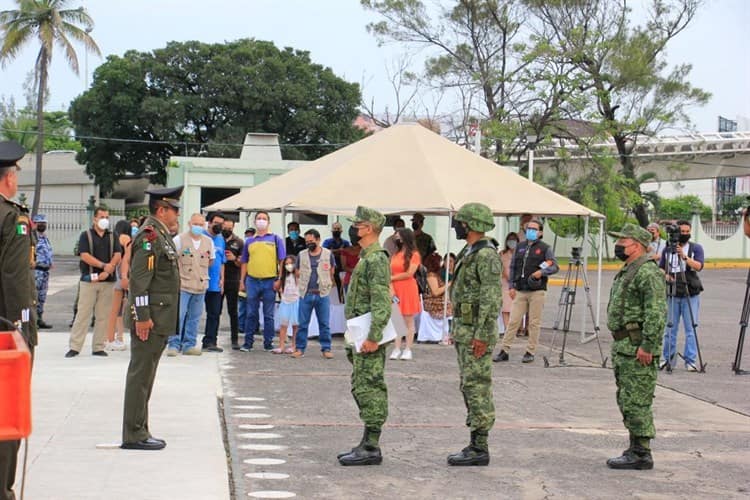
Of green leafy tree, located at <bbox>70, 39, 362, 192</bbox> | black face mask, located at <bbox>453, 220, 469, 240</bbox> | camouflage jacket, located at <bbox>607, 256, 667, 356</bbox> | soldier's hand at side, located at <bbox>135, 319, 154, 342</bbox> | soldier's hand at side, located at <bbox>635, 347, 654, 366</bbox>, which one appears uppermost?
green leafy tree, located at <bbox>70, 39, 362, 192</bbox>

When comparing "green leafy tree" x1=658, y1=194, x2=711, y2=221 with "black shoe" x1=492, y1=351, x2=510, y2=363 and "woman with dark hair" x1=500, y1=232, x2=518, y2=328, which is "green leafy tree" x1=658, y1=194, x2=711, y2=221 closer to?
"woman with dark hair" x1=500, y1=232, x2=518, y2=328

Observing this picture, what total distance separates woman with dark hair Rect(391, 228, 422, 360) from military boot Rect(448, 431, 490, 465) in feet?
21.2

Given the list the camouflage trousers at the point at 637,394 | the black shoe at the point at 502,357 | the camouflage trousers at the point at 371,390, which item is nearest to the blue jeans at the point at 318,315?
the black shoe at the point at 502,357

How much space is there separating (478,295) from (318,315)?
22.3 feet

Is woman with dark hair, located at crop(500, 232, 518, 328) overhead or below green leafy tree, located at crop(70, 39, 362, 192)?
below

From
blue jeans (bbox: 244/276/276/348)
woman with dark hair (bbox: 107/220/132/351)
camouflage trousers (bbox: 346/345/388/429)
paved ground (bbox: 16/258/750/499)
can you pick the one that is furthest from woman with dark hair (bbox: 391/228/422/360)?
camouflage trousers (bbox: 346/345/388/429)

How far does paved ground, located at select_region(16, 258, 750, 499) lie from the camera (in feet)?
23.6

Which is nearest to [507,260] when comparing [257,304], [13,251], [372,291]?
[257,304]

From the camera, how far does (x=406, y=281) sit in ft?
48.1

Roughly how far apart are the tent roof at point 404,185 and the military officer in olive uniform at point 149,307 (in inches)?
286

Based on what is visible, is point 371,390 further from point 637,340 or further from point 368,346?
point 637,340

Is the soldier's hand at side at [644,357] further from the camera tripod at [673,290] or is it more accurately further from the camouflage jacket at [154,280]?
the camera tripod at [673,290]

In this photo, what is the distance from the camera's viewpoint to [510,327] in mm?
14359

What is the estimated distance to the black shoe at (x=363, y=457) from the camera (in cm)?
776
